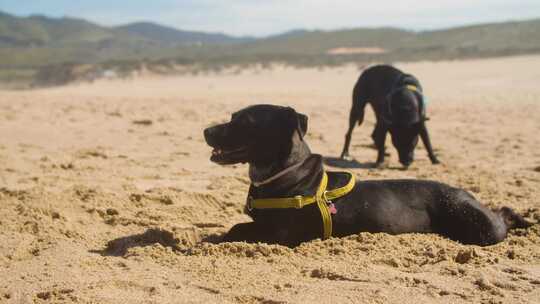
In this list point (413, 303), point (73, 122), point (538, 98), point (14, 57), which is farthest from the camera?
point (14, 57)

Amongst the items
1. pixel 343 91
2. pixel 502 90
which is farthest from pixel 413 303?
pixel 343 91

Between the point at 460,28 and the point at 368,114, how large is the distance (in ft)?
262

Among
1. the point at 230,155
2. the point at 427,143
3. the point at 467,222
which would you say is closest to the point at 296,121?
the point at 230,155

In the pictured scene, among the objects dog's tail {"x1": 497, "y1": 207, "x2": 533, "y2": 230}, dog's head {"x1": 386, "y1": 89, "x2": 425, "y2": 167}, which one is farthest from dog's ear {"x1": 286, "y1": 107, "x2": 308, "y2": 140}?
dog's head {"x1": 386, "y1": 89, "x2": 425, "y2": 167}

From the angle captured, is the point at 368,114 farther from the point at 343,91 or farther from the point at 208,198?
the point at 208,198

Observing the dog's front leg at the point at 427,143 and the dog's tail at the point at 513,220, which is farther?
the dog's front leg at the point at 427,143

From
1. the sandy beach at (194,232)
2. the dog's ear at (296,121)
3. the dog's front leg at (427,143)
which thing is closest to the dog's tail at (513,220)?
the sandy beach at (194,232)

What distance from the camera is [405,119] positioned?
8.62m

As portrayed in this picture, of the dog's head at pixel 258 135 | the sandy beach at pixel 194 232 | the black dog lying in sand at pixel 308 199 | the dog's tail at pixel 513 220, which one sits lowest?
the sandy beach at pixel 194 232

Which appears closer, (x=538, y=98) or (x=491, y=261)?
(x=491, y=261)

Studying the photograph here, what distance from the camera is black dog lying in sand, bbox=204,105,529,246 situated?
4664mm

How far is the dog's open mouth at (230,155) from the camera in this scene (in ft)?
15.7

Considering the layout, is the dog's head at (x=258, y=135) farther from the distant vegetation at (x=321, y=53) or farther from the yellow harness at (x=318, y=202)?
the distant vegetation at (x=321, y=53)

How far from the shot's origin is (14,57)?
3932 inches
